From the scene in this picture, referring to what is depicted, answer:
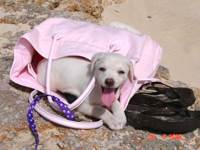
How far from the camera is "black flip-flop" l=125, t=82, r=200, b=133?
3393 millimetres

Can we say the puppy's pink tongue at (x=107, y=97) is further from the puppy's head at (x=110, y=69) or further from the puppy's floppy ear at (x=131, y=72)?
the puppy's floppy ear at (x=131, y=72)

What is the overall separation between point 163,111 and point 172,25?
115 inches

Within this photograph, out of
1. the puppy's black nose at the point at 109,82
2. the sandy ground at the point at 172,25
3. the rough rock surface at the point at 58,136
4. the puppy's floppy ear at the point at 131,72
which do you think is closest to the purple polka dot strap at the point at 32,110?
the rough rock surface at the point at 58,136

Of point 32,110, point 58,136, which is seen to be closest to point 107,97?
point 58,136

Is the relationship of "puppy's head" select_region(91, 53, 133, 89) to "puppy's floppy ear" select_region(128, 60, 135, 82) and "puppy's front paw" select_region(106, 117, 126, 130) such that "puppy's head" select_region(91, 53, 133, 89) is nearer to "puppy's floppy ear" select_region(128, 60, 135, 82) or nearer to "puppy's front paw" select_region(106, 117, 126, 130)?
"puppy's floppy ear" select_region(128, 60, 135, 82)

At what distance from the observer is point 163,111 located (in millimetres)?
3537

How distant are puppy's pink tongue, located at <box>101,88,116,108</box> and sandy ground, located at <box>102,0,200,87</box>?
73.6 inches

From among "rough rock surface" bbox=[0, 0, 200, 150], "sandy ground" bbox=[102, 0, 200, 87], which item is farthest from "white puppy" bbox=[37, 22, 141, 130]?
"sandy ground" bbox=[102, 0, 200, 87]

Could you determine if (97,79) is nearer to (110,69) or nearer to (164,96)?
(110,69)

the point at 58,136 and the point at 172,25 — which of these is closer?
the point at 58,136

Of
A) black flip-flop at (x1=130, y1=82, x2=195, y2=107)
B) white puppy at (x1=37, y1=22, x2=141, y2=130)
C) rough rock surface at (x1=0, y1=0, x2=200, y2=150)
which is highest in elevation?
Result: white puppy at (x1=37, y1=22, x2=141, y2=130)

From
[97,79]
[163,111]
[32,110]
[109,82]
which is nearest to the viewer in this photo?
[109,82]

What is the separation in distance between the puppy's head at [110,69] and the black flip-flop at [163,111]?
28 centimetres

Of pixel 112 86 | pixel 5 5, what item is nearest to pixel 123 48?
pixel 112 86
